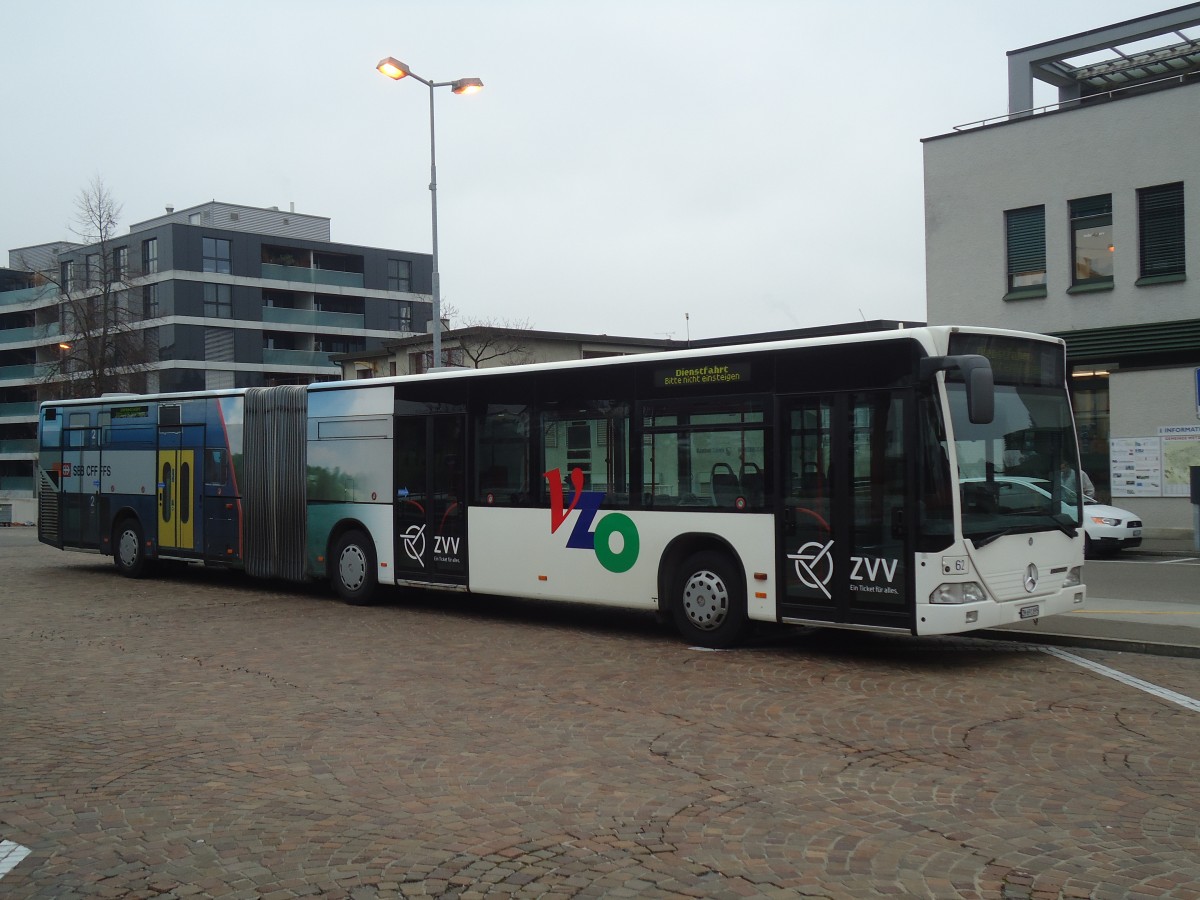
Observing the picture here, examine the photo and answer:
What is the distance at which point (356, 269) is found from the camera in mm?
77250

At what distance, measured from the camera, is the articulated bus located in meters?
9.88

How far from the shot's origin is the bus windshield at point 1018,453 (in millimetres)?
9867

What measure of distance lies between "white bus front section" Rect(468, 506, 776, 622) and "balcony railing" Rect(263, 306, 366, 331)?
61490 mm

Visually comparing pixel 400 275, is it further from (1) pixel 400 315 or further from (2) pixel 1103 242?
(2) pixel 1103 242

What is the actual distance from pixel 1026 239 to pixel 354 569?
59.3ft

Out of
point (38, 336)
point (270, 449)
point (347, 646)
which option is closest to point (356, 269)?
point (38, 336)

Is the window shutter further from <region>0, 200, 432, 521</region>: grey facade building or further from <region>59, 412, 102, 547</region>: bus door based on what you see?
<region>0, 200, 432, 521</region>: grey facade building

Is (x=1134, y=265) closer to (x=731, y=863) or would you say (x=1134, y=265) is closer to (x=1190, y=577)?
(x=1190, y=577)

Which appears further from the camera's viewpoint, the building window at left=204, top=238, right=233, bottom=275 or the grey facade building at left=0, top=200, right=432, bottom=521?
the building window at left=204, top=238, right=233, bottom=275

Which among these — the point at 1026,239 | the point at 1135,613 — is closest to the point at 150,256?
the point at 1026,239

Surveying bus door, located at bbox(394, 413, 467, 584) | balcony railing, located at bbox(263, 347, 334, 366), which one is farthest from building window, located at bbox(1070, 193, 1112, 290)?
balcony railing, located at bbox(263, 347, 334, 366)

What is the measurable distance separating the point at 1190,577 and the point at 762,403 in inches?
393

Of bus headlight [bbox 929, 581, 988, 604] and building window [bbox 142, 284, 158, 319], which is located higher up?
building window [bbox 142, 284, 158, 319]

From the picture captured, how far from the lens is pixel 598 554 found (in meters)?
12.4
